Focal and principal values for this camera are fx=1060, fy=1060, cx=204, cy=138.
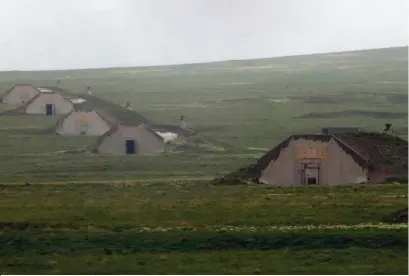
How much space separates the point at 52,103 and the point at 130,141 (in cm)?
2612

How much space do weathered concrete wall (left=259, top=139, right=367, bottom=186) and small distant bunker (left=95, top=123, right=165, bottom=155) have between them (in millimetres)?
26520

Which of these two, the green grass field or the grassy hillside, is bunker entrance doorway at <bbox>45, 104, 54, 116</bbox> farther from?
the green grass field

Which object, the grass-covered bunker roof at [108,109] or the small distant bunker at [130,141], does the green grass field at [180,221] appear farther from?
the grass-covered bunker roof at [108,109]

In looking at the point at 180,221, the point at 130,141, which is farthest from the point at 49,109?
the point at 180,221

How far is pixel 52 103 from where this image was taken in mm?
97875

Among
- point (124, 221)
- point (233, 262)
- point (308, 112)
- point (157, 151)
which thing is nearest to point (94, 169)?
point (157, 151)

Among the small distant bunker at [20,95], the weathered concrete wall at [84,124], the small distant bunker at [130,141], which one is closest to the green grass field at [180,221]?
the small distant bunker at [130,141]

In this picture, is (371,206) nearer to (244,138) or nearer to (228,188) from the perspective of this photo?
(228,188)

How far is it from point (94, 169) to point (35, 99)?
38.1 metres

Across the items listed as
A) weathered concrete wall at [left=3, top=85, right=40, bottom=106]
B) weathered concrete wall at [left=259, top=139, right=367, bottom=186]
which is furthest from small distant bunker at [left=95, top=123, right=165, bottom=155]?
weathered concrete wall at [left=3, top=85, right=40, bottom=106]

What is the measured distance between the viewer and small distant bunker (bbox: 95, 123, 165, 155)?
73062 mm

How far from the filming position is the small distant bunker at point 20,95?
351 ft

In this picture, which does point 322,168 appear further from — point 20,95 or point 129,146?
point 20,95

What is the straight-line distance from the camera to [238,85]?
17700 cm
